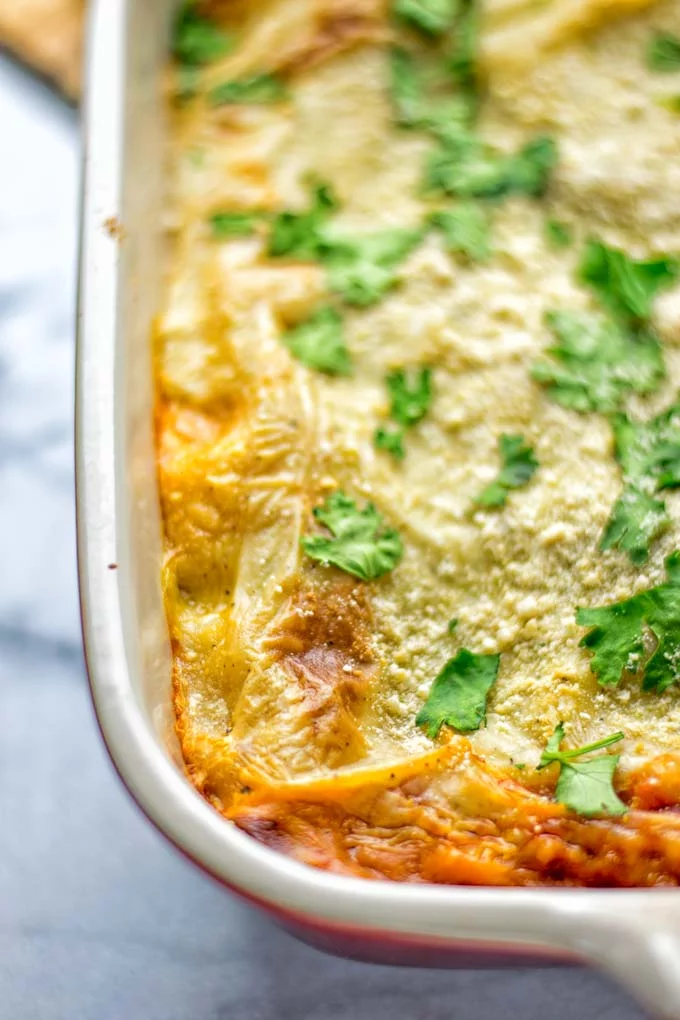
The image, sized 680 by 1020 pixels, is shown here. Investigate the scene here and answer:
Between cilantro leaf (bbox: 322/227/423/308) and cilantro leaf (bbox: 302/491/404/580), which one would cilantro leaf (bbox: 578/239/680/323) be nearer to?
cilantro leaf (bbox: 322/227/423/308)

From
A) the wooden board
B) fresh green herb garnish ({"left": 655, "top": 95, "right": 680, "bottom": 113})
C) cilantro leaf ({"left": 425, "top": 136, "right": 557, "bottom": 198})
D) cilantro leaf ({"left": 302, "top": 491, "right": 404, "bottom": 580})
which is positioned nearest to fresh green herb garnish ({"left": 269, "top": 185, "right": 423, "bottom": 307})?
cilantro leaf ({"left": 425, "top": 136, "right": 557, "bottom": 198})

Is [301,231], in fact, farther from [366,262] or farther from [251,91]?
[251,91]

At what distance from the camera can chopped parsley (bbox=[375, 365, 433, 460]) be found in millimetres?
1688

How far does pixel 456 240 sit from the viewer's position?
6.15ft

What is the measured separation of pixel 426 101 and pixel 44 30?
0.82 metres

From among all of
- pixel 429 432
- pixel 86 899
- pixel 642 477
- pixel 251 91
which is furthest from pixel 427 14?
pixel 86 899

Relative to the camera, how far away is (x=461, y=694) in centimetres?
Result: 153

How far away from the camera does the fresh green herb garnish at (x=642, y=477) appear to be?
5.23ft

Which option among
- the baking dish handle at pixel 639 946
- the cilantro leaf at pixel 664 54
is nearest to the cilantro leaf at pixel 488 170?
the cilantro leaf at pixel 664 54

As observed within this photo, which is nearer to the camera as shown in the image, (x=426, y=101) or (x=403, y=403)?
(x=403, y=403)

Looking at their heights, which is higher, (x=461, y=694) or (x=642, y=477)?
(x=642, y=477)

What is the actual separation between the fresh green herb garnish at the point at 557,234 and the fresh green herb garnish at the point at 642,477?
14.0 inches

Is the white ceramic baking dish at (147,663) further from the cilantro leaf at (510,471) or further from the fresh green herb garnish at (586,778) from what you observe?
the cilantro leaf at (510,471)

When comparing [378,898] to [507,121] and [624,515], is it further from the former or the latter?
[507,121]
